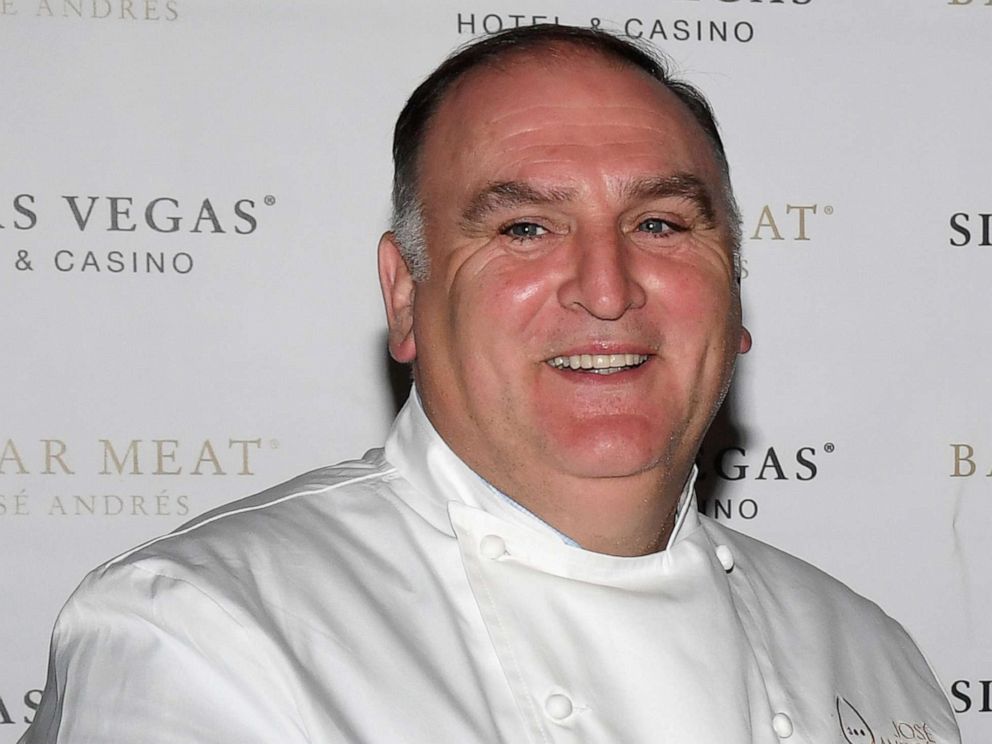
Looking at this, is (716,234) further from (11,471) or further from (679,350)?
(11,471)

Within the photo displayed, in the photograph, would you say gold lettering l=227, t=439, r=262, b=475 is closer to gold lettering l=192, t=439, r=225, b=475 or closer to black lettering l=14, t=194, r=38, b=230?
gold lettering l=192, t=439, r=225, b=475

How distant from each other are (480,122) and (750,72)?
A: 1038 millimetres

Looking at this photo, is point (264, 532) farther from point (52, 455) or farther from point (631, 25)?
point (631, 25)

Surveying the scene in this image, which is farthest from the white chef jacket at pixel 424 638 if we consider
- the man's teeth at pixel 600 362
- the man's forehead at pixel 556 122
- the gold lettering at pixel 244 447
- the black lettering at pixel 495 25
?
the black lettering at pixel 495 25

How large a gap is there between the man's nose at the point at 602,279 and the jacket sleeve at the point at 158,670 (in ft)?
1.52

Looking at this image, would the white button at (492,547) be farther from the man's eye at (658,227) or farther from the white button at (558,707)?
the man's eye at (658,227)

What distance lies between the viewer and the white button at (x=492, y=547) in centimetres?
146

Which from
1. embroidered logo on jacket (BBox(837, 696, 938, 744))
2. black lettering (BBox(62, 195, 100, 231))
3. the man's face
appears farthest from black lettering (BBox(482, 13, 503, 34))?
embroidered logo on jacket (BBox(837, 696, 938, 744))

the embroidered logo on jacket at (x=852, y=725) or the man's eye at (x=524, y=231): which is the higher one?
the man's eye at (x=524, y=231)

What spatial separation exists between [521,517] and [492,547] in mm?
76

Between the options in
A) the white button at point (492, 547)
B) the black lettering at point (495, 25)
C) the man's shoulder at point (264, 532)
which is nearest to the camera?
the man's shoulder at point (264, 532)

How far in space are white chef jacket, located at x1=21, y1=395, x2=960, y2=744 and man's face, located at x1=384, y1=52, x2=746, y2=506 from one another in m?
0.10

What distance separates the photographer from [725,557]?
65.4 inches

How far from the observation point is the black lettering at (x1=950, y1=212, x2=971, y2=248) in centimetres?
250
